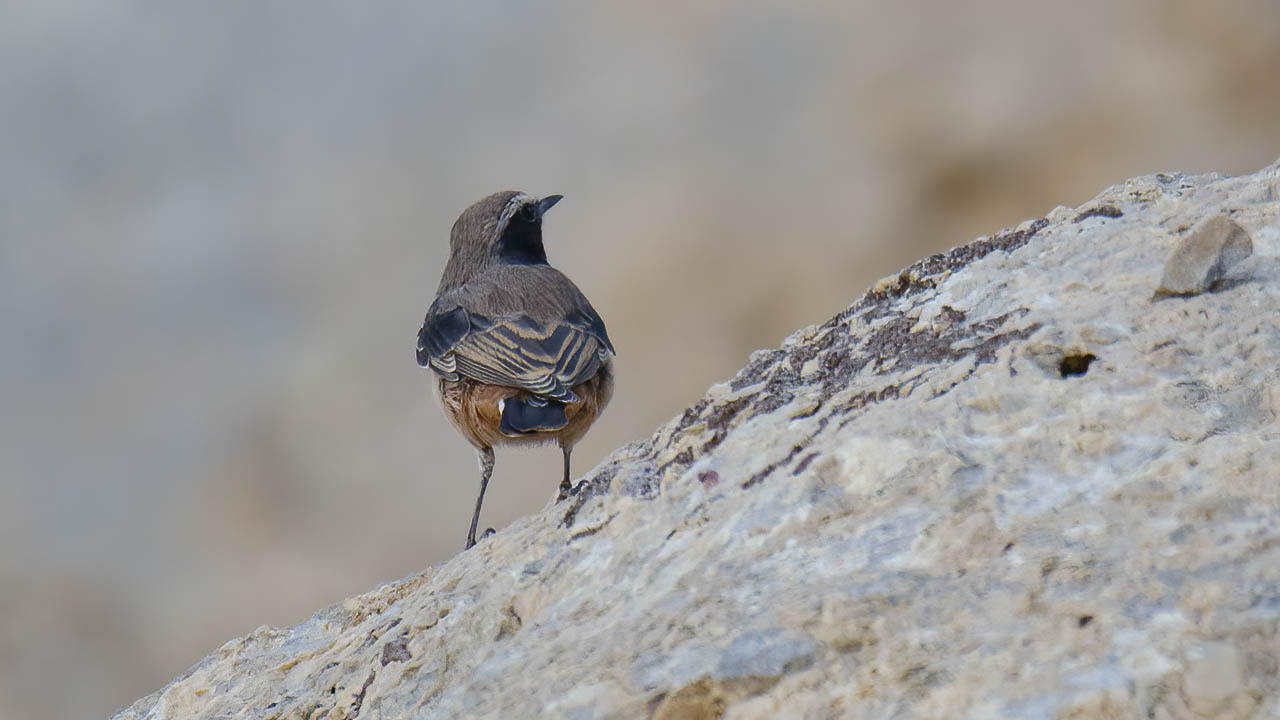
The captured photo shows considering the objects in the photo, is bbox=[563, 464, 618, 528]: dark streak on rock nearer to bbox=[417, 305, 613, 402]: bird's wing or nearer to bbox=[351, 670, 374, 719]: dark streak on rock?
bbox=[351, 670, 374, 719]: dark streak on rock

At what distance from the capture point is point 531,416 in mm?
4953

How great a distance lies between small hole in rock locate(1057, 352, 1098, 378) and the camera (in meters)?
2.46

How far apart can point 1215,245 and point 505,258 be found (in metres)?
4.41

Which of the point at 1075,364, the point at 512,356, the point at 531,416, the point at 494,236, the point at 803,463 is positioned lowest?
the point at 803,463

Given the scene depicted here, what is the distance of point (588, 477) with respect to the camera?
3215 mm

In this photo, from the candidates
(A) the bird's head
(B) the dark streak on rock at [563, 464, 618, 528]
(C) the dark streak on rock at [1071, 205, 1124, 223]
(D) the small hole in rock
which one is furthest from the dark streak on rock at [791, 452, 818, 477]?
(A) the bird's head

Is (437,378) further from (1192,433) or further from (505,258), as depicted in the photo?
(1192,433)

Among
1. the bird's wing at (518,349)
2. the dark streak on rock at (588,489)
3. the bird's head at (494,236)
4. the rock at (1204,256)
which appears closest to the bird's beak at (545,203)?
the bird's head at (494,236)

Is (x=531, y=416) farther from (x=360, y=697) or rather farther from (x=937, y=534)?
(x=937, y=534)

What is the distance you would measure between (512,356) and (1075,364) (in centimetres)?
303

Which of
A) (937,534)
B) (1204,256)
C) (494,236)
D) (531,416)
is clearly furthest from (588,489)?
(494,236)

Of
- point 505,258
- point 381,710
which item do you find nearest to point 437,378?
point 505,258

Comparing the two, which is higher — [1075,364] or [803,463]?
[1075,364]

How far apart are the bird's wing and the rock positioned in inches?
107
